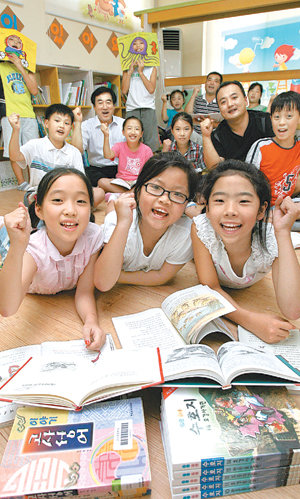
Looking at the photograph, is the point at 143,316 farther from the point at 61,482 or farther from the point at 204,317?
the point at 61,482

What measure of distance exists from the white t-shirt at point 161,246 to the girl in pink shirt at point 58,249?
0.36ft

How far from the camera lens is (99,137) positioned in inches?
116

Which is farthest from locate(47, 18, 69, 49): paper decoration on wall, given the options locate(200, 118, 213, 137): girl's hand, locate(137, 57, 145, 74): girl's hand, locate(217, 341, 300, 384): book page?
locate(217, 341, 300, 384): book page

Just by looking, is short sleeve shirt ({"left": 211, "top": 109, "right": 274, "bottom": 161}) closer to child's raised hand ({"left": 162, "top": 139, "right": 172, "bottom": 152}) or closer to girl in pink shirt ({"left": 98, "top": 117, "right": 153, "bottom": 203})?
child's raised hand ({"left": 162, "top": 139, "right": 172, "bottom": 152})

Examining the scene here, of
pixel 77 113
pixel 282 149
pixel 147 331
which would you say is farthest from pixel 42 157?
pixel 147 331

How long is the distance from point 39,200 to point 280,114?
144cm

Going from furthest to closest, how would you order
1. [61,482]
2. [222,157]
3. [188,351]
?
1. [222,157]
2. [188,351]
3. [61,482]

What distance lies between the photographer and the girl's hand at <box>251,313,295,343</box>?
95cm

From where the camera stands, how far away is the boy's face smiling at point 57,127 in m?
2.41

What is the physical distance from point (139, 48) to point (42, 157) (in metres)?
1.43

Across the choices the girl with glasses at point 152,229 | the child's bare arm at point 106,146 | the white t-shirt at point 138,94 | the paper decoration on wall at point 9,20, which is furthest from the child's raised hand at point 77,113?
the girl with glasses at point 152,229

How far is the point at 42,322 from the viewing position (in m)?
1.12

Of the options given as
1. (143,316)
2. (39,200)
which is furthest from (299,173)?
(39,200)

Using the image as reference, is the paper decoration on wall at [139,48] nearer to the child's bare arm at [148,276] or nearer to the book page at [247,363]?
the child's bare arm at [148,276]
